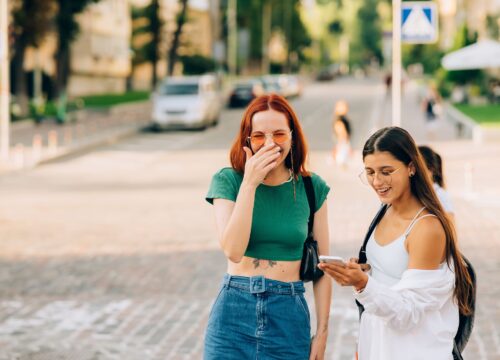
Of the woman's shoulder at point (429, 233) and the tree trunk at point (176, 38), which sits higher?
the tree trunk at point (176, 38)

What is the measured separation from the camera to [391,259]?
3740 millimetres

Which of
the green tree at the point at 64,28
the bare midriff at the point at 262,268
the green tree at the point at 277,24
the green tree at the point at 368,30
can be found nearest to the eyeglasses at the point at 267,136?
the bare midriff at the point at 262,268

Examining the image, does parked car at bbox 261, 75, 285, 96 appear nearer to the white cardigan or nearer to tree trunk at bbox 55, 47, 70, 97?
tree trunk at bbox 55, 47, 70, 97

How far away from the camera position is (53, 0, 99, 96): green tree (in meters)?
43.7

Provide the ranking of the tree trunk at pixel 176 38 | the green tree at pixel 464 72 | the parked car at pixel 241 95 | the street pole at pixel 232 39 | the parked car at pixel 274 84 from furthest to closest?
the street pole at pixel 232 39, the tree trunk at pixel 176 38, the parked car at pixel 274 84, the parked car at pixel 241 95, the green tree at pixel 464 72

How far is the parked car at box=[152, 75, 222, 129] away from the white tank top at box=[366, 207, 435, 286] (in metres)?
32.3

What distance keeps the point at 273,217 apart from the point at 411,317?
660 mm

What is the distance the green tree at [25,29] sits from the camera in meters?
37.6

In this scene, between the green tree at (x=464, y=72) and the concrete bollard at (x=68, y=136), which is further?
the green tree at (x=464, y=72)

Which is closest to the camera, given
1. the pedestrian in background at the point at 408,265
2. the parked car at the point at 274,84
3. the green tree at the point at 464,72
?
the pedestrian in background at the point at 408,265

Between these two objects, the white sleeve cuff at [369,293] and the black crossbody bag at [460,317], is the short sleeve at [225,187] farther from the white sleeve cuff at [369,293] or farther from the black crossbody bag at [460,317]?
the white sleeve cuff at [369,293]

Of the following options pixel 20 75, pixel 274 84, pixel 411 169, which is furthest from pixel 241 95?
pixel 411 169

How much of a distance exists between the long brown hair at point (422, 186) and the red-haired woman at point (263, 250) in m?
0.36

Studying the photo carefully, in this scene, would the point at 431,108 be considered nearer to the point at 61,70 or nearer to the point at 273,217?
the point at 61,70
